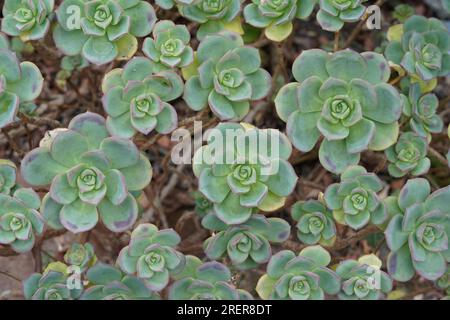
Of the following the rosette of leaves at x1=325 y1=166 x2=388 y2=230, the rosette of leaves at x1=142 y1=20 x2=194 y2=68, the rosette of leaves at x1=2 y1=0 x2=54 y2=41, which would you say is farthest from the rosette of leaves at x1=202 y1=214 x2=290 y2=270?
the rosette of leaves at x1=2 y1=0 x2=54 y2=41

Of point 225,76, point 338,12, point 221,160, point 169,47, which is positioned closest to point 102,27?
point 169,47

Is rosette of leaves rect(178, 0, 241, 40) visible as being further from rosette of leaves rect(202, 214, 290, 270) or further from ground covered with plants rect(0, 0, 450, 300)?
rosette of leaves rect(202, 214, 290, 270)

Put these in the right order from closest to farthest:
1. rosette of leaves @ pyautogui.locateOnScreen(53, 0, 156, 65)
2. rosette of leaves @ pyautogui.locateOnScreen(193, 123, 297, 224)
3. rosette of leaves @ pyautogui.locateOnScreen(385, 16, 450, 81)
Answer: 1. rosette of leaves @ pyautogui.locateOnScreen(193, 123, 297, 224)
2. rosette of leaves @ pyautogui.locateOnScreen(53, 0, 156, 65)
3. rosette of leaves @ pyautogui.locateOnScreen(385, 16, 450, 81)

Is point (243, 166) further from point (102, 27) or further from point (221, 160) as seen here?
point (102, 27)

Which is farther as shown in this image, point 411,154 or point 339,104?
point 411,154

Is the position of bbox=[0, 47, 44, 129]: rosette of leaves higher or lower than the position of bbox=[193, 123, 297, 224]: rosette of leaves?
higher

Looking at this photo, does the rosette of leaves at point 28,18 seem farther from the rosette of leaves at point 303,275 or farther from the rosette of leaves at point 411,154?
the rosette of leaves at point 411,154

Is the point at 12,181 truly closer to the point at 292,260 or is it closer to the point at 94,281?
the point at 94,281

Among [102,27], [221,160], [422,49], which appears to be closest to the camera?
[221,160]
